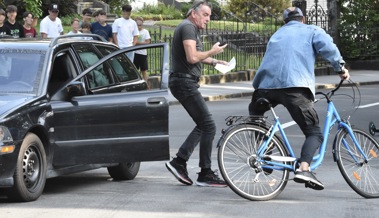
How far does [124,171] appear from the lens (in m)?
10.5

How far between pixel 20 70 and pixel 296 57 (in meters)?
2.52

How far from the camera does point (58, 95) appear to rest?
9547mm

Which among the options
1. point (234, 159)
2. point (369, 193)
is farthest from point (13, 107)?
point (369, 193)

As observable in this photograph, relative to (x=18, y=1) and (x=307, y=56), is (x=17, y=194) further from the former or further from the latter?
(x=18, y=1)

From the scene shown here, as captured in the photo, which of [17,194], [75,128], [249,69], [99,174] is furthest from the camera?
[249,69]

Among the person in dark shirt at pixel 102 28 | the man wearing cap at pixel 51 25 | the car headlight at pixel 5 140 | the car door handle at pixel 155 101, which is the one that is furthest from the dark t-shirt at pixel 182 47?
the person in dark shirt at pixel 102 28

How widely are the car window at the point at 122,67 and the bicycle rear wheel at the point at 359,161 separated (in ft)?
7.87

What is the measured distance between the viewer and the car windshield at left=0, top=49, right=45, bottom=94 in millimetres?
9523

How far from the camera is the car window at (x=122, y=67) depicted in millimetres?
10578

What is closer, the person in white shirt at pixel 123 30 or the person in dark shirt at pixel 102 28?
the person in dark shirt at pixel 102 28

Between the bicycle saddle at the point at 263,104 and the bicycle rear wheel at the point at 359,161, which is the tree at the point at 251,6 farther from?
the bicycle saddle at the point at 263,104

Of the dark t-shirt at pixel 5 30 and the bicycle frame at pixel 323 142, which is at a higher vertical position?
the dark t-shirt at pixel 5 30

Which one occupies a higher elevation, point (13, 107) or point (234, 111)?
point (13, 107)

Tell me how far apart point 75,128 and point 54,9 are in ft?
35.3
